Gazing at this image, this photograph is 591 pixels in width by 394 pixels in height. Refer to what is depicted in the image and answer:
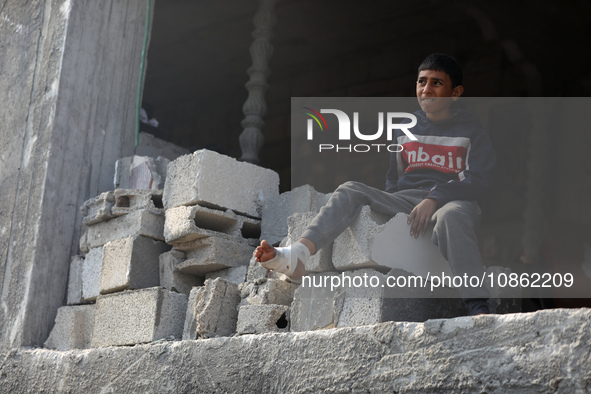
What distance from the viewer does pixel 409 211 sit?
3.87 metres

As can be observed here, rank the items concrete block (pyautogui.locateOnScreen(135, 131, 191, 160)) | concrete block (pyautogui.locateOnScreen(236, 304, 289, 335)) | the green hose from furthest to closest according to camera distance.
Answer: concrete block (pyautogui.locateOnScreen(135, 131, 191, 160))
the green hose
concrete block (pyautogui.locateOnScreen(236, 304, 289, 335))

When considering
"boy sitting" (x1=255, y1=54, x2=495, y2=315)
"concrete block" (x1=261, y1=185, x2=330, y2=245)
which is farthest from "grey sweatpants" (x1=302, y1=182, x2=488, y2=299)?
"concrete block" (x1=261, y1=185, x2=330, y2=245)

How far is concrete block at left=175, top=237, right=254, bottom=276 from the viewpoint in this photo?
473 cm

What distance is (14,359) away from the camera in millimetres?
4980

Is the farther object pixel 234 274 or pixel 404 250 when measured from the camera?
pixel 234 274

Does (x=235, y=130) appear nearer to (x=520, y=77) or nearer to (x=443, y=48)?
(x=443, y=48)

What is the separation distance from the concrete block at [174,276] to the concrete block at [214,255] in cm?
4

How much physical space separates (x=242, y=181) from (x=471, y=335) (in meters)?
2.34

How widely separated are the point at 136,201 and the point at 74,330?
91 centimetres

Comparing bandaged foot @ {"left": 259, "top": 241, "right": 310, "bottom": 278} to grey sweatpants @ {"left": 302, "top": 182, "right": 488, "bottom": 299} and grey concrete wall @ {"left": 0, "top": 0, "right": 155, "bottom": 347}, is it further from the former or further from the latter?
grey concrete wall @ {"left": 0, "top": 0, "right": 155, "bottom": 347}

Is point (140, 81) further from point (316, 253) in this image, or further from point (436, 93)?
point (436, 93)

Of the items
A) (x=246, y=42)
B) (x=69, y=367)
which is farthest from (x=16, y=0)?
(x=246, y=42)

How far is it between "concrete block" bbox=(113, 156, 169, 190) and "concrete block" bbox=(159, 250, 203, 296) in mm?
653

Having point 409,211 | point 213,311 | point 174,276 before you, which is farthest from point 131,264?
point 409,211
